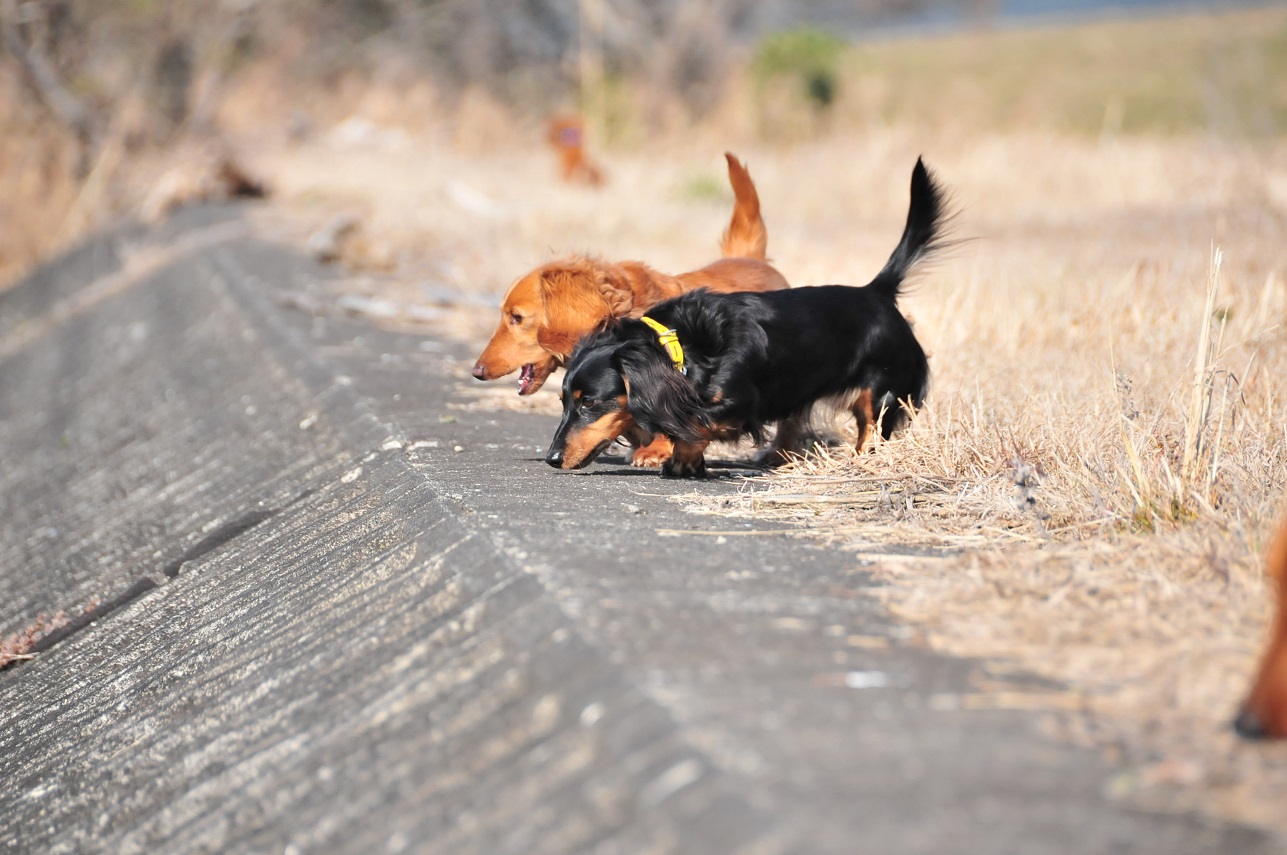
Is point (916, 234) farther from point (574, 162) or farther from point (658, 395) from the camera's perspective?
point (574, 162)

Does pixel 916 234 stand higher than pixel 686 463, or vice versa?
pixel 916 234

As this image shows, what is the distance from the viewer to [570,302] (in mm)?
4797

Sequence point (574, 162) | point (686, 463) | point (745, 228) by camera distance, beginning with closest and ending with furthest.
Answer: point (686, 463) → point (745, 228) → point (574, 162)

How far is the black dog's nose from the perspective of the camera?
1.95m

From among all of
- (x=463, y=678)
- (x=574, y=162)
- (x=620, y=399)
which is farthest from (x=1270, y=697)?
(x=574, y=162)

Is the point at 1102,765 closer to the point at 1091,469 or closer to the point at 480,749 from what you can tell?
the point at 480,749

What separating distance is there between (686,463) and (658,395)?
0.37 m

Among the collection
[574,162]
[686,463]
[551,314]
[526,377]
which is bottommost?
[686,463]

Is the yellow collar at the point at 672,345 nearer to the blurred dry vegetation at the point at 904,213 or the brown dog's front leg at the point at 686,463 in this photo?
the brown dog's front leg at the point at 686,463

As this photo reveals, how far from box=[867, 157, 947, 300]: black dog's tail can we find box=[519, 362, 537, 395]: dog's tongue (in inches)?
53.2

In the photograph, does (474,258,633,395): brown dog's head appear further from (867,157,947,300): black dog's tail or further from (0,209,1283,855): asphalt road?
(867,157,947,300): black dog's tail

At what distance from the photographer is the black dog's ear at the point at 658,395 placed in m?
4.06

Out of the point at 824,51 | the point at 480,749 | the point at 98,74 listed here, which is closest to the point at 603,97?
the point at 824,51

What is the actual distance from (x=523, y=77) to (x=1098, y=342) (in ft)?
66.2
